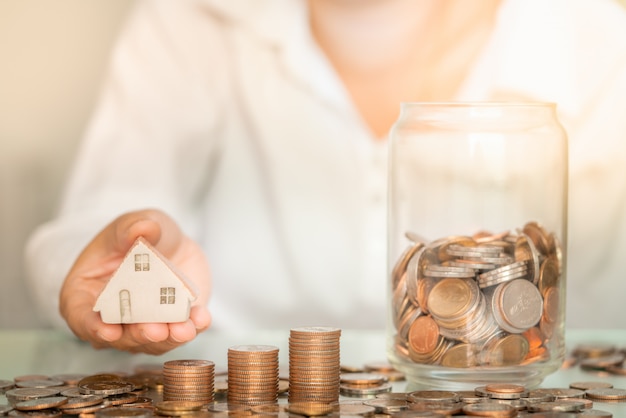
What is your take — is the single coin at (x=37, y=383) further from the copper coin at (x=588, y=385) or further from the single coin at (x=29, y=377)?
the copper coin at (x=588, y=385)

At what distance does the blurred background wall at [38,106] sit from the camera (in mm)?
2672

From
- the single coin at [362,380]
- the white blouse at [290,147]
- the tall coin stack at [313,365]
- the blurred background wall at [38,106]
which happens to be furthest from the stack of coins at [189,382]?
the blurred background wall at [38,106]

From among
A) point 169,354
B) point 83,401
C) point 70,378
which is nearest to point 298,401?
point 83,401

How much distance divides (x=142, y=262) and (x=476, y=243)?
42 centimetres

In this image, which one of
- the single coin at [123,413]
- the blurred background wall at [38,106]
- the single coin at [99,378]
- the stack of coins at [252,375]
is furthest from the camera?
the blurred background wall at [38,106]

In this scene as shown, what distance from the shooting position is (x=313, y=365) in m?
1.20

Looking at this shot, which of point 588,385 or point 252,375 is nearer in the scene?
point 252,375

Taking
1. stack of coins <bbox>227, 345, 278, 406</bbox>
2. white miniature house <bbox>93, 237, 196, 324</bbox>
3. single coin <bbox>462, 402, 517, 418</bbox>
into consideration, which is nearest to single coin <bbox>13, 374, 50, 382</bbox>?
white miniature house <bbox>93, 237, 196, 324</bbox>

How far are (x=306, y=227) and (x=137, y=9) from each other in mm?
735

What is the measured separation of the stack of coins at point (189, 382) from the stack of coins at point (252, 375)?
0.03 meters

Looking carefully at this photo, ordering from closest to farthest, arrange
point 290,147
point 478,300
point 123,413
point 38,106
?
point 123,413
point 478,300
point 290,147
point 38,106

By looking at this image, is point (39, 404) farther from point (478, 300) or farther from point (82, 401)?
point (478, 300)

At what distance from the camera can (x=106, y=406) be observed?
1.19 metres

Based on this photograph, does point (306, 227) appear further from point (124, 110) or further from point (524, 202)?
point (524, 202)
